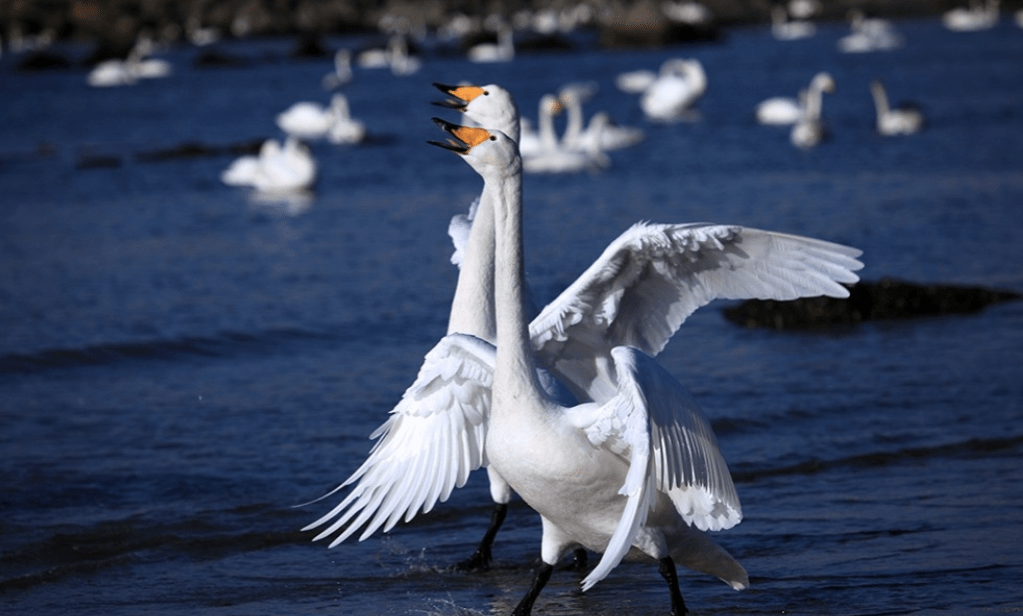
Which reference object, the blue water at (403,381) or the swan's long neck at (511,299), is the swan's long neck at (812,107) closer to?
the blue water at (403,381)

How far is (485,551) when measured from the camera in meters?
7.12

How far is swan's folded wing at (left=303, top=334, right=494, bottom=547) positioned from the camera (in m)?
6.29

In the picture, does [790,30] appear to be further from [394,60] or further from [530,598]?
[530,598]

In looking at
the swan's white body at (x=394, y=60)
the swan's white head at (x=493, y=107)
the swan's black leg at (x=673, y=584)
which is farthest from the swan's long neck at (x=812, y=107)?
the swan's white body at (x=394, y=60)

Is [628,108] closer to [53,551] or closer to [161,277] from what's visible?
[161,277]

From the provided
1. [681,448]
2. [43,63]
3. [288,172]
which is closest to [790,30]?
[43,63]

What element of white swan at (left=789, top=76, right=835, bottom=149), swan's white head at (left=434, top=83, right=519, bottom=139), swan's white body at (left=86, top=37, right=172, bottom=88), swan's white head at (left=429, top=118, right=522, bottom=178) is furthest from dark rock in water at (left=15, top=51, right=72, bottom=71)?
swan's white head at (left=429, top=118, right=522, bottom=178)

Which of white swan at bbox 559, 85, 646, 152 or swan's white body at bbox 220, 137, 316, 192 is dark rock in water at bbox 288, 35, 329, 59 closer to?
Answer: white swan at bbox 559, 85, 646, 152

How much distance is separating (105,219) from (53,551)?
1242 centimetres

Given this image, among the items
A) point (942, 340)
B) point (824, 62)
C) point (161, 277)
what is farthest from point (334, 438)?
point (824, 62)

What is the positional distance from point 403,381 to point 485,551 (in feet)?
12.6

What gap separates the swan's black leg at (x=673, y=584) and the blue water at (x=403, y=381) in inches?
14.0

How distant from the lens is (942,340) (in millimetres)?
11320

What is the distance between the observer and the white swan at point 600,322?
6.18m
